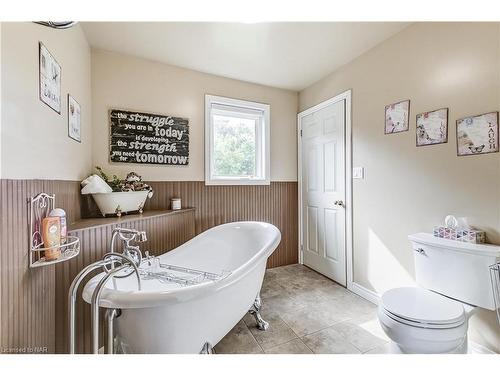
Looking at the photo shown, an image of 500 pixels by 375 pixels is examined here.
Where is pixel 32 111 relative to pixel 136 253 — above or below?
above

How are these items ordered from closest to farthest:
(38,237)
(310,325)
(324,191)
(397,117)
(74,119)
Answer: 1. (38,237)
2. (74,119)
3. (310,325)
4. (397,117)
5. (324,191)

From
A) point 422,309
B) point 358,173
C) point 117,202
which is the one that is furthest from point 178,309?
point 358,173

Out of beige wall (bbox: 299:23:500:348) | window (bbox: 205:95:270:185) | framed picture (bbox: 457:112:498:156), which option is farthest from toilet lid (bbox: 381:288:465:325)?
window (bbox: 205:95:270:185)

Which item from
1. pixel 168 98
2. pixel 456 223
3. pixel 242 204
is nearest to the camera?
pixel 456 223

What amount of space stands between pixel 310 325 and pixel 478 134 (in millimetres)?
1672

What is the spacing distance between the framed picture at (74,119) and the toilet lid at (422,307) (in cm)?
217

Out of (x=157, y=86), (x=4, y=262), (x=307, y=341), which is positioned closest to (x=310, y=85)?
(x=157, y=86)

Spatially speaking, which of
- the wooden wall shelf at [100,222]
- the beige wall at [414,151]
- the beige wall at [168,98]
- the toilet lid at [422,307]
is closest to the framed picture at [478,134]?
the beige wall at [414,151]

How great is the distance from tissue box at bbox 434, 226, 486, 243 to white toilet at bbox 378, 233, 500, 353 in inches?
1.8

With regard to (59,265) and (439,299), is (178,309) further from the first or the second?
(439,299)

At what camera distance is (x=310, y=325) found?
165 centimetres

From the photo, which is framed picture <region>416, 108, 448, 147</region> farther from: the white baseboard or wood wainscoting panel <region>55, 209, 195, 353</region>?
wood wainscoting panel <region>55, 209, 195, 353</region>

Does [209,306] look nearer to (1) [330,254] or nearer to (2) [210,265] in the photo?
(2) [210,265]

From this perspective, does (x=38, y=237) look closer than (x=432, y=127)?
Yes
